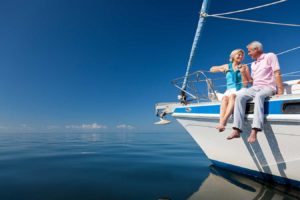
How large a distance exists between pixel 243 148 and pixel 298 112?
1757 millimetres

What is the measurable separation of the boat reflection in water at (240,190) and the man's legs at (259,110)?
146 cm

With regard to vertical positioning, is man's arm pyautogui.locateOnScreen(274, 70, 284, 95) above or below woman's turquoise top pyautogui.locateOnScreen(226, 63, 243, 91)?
below

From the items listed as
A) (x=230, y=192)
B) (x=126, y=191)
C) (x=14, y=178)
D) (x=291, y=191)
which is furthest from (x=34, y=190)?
(x=291, y=191)

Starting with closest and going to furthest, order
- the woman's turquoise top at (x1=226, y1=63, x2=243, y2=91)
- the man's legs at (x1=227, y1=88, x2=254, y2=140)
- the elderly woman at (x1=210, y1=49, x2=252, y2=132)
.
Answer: the man's legs at (x1=227, y1=88, x2=254, y2=140) < the elderly woman at (x1=210, y1=49, x2=252, y2=132) < the woman's turquoise top at (x1=226, y1=63, x2=243, y2=91)

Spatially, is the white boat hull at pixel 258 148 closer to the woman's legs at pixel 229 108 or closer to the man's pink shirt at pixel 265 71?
the woman's legs at pixel 229 108

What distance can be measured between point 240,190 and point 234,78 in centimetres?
251

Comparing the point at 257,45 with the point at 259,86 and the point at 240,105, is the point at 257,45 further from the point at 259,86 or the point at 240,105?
the point at 240,105

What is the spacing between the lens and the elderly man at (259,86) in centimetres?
381

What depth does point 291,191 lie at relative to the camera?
4480mm

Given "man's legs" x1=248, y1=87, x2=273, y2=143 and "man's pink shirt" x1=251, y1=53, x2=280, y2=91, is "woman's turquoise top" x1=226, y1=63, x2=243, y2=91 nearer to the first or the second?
"man's pink shirt" x1=251, y1=53, x2=280, y2=91

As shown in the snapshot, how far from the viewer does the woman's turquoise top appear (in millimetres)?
4473

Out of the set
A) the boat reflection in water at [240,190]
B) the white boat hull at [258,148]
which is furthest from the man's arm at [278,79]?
the boat reflection in water at [240,190]

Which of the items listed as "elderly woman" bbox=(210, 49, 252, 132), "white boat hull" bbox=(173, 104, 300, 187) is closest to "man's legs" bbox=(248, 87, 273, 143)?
"white boat hull" bbox=(173, 104, 300, 187)

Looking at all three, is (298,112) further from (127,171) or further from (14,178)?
(14,178)
